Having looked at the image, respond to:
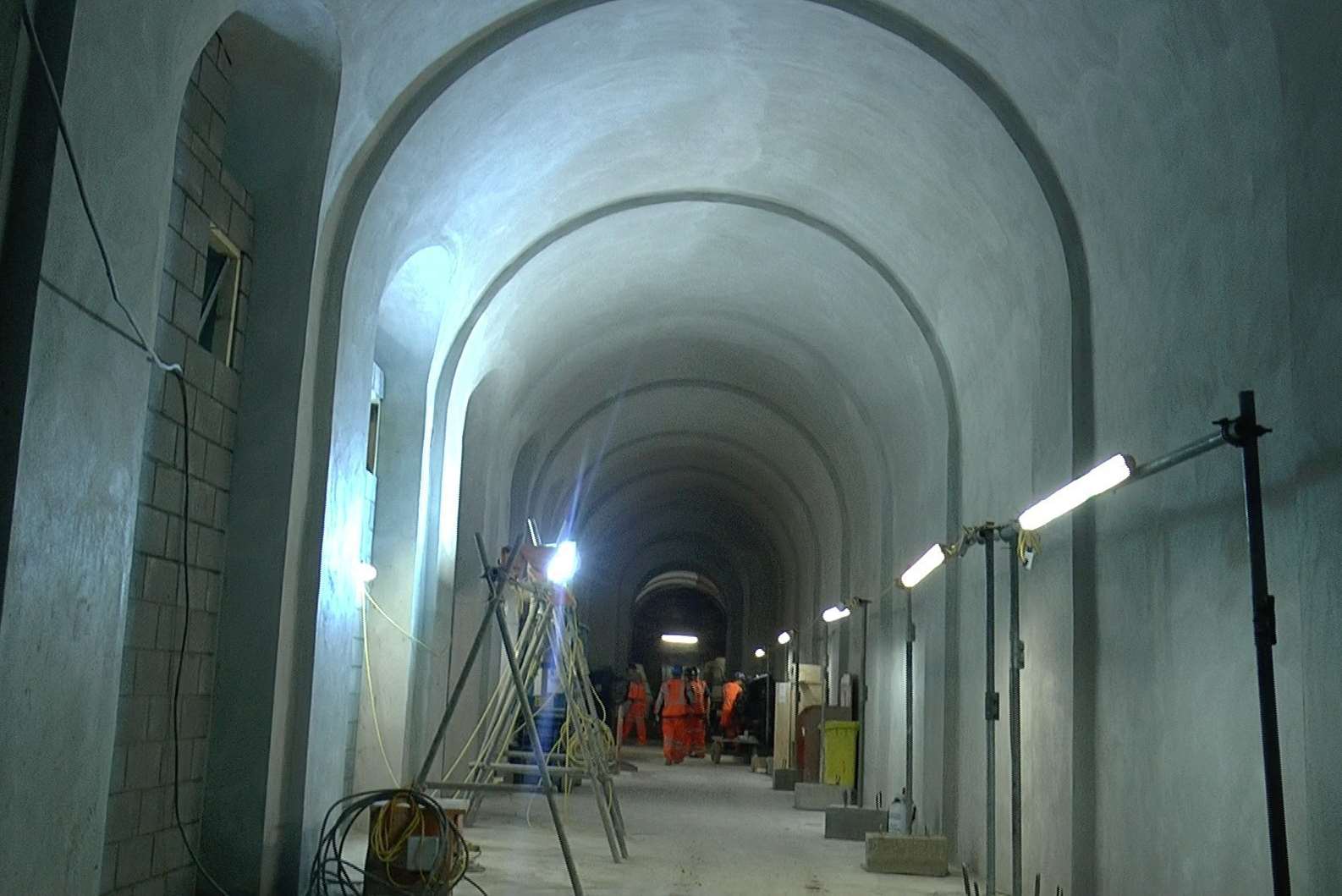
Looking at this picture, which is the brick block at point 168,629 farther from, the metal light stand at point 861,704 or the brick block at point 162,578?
the metal light stand at point 861,704

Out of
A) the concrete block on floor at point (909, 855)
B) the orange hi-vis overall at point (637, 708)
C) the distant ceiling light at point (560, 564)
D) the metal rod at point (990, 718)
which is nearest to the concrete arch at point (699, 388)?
the distant ceiling light at point (560, 564)

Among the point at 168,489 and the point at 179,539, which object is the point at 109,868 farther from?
the point at 168,489

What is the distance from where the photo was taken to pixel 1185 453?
597 cm

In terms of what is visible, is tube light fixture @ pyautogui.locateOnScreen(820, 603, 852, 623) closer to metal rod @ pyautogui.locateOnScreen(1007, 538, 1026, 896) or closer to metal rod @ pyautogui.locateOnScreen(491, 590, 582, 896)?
metal rod @ pyautogui.locateOnScreen(491, 590, 582, 896)

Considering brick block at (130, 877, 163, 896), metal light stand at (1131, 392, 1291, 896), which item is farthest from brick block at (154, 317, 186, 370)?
metal light stand at (1131, 392, 1291, 896)

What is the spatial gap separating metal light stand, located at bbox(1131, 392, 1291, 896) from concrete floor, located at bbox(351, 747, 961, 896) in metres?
5.29

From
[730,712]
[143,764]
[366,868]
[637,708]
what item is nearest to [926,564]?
[366,868]

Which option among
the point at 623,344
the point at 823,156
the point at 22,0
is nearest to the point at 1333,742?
the point at 22,0

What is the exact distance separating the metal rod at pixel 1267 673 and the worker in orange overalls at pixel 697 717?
23185 mm

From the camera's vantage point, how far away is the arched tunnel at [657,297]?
5.09 metres

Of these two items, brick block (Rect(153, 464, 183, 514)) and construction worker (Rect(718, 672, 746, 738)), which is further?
construction worker (Rect(718, 672, 746, 738))

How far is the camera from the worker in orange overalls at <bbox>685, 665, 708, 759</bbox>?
28.3 meters

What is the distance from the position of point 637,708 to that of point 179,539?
82.0 feet

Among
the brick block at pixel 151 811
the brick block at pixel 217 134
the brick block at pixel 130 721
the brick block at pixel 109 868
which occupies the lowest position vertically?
the brick block at pixel 109 868
